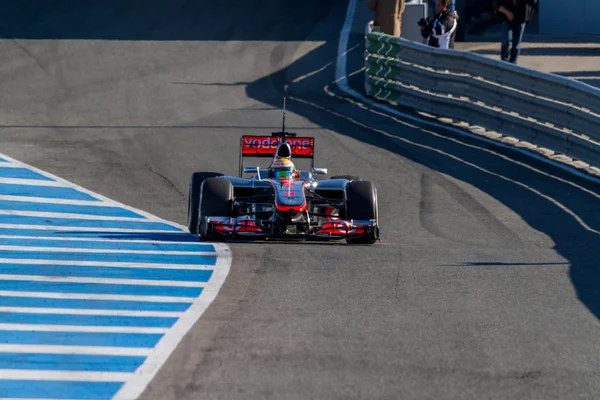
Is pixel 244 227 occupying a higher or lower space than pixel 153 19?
lower

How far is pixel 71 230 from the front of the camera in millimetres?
13391

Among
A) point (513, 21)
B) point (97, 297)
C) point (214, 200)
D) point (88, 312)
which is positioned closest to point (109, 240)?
point (214, 200)

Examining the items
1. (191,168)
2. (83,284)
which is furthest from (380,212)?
(83,284)

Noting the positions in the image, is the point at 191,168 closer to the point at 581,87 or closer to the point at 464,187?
the point at 464,187

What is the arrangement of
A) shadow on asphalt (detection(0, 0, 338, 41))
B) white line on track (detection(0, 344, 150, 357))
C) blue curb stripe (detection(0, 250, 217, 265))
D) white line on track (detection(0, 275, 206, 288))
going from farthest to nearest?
shadow on asphalt (detection(0, 0, 338, 41)), blue curb stripe (detection(0, 250, 217, 265)), white line on track (detection(0, 275, 206, 288)), white line on track (detection(0, 344, 150, 357))

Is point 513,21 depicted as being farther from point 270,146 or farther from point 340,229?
point 340,229

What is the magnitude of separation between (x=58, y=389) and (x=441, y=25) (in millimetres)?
14987

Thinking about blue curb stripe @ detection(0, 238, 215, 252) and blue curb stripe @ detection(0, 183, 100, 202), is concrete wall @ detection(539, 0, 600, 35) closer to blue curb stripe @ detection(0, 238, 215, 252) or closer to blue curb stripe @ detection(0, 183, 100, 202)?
blue curb stripe @ detection(0, 183, 100, 202)

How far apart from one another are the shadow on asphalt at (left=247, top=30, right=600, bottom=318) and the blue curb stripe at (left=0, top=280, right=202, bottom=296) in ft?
9.82

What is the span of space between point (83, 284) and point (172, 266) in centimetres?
111

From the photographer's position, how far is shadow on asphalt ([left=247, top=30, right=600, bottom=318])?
13052 mm

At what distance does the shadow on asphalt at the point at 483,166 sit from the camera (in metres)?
13.1

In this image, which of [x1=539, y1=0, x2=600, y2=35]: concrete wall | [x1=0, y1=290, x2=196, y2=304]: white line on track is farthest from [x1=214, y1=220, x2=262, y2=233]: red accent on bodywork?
[x1=539, y1=0, x2=600, y2=35]: concrete wall

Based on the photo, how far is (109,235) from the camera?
13.0 metres
